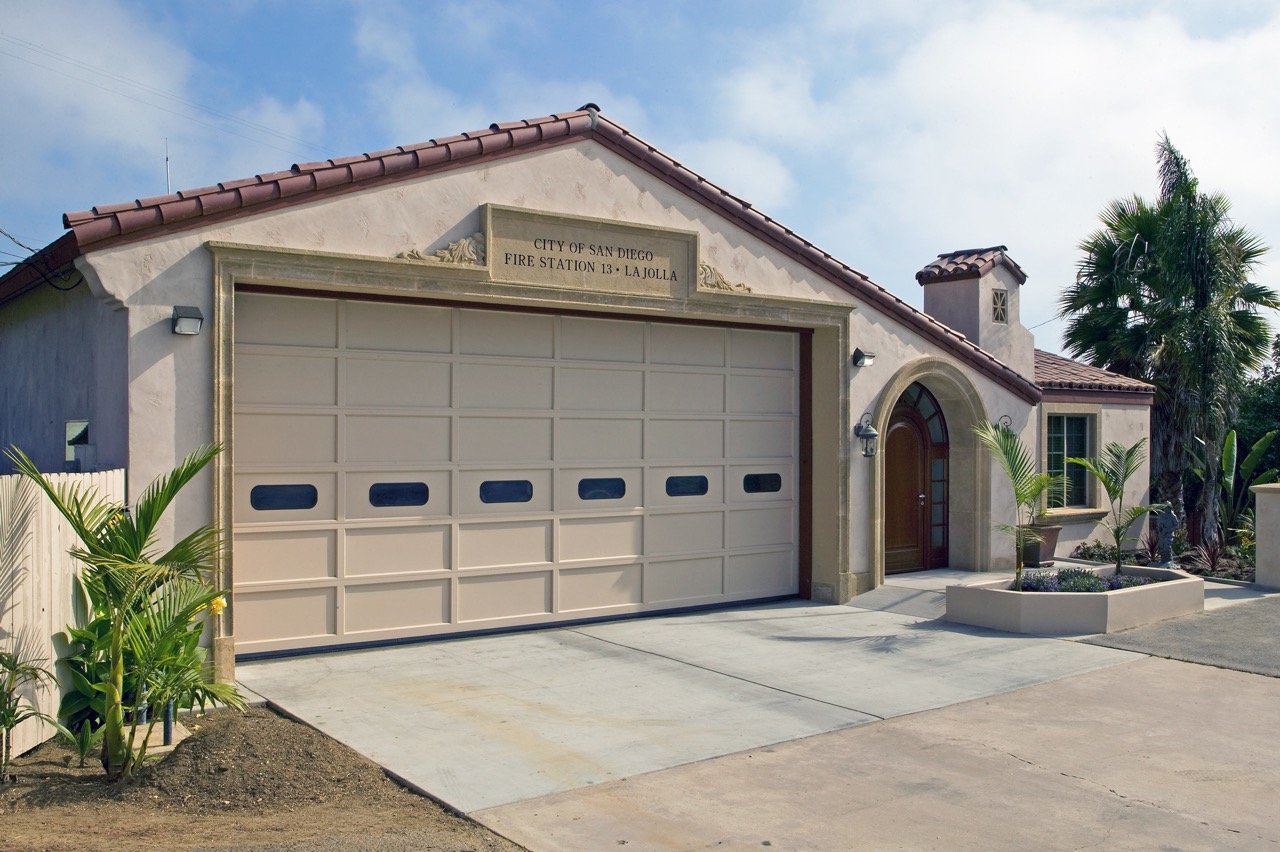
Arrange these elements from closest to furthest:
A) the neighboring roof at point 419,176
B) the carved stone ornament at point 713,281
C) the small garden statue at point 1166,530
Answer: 1. the neighboring roof at point 419,176
2. the carved stone ornament at point 713,281
3. the small garden statue at point 1166,530

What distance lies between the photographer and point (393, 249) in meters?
9.40

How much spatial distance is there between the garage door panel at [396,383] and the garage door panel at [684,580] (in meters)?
3.04

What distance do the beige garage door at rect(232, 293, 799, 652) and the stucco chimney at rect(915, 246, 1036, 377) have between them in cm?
394

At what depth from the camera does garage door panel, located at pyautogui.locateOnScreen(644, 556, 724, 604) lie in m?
11.8

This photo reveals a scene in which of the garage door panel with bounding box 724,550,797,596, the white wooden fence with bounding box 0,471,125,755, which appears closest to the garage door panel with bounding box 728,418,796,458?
the garage door panel with bounding box 724,550,797,596

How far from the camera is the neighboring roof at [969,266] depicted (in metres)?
15.5

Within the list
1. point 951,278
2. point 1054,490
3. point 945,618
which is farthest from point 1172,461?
point 945,618

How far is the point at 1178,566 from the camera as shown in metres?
15.4

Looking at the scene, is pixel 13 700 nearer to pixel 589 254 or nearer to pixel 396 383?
pixel 396 383

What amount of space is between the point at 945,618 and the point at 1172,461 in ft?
30.2

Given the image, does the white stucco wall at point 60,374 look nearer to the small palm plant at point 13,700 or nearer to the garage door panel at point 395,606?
the small palm plant at point 13,700

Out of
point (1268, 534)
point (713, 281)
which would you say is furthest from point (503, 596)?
point (1268, 534)

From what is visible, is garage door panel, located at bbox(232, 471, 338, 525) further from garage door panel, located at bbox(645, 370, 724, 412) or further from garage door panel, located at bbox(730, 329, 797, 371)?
garage door panel, located at bbox(730, 329, 797, 371)

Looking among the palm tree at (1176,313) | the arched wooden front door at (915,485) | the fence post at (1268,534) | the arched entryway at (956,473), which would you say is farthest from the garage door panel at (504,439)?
the palm tree at (1176,313)
